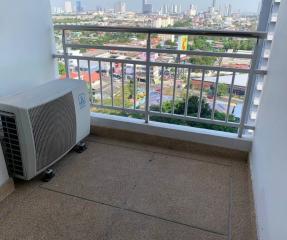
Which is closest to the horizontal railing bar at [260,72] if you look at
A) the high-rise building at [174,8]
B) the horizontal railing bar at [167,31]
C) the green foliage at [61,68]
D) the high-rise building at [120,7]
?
the horizontal railing bar at [167,31]

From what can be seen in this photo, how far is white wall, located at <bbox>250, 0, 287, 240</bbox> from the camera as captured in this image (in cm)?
102

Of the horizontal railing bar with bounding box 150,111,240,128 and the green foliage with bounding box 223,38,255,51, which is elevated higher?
the green foliage with bounding box 223,38,255,51

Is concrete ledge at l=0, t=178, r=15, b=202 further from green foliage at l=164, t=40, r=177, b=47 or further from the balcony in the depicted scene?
green foliage at l=164, t=40, r=177, b=47

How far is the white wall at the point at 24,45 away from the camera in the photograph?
5.87 feet

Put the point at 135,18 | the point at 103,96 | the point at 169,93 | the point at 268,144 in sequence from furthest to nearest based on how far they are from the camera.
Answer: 1. the point at 103,96
2. the point at 169,93
3. the point at 135,18
4. the point at 268,144

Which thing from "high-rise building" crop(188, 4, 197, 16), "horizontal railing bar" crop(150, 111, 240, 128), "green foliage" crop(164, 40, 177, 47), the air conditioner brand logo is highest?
"high-rise building" crop(188, 4, 197, 16)

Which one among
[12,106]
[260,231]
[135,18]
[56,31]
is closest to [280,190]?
[260,231]

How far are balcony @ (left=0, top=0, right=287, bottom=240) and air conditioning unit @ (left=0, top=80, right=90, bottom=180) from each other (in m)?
0.13

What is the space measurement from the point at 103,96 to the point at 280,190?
179cm

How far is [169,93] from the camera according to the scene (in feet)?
7.44

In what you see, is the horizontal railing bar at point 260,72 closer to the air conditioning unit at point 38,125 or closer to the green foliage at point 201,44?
the green foliage at point 201,44

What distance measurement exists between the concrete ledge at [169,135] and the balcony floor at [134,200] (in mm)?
91

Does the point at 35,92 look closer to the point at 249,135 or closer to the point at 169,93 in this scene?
the point at 169,93

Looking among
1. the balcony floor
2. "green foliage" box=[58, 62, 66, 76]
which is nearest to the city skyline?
"green foliage" box=[58, 62, 66, 76]
